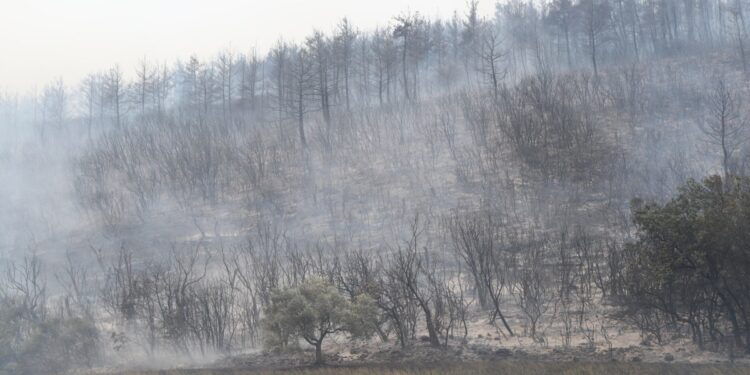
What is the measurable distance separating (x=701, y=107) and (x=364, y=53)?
88.9 feet

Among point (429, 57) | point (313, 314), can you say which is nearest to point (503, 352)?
point (313, 314)

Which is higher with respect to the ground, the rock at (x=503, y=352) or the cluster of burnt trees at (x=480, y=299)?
the cluster of burnt trees at (x=480, y=299)

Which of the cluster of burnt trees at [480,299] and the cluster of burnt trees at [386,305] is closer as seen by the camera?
the cluster of burnt trees at [480,299]

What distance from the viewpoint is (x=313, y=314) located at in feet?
53.8

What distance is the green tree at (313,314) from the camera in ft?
54.2

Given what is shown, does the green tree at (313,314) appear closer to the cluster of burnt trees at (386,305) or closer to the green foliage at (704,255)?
the cluster of burnt trees at (386,305)

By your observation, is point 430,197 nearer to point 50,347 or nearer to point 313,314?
point 313,314

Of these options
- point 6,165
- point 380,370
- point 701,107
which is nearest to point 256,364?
point 380,370

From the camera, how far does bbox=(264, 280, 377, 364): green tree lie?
16.5 metres

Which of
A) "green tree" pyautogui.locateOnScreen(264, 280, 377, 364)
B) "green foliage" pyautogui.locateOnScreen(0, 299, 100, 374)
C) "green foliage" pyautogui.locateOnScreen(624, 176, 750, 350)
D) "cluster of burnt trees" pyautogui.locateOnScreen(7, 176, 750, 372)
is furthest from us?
"green foliage" pyautogui.locateOnScreen(0, 299, 100, 374)

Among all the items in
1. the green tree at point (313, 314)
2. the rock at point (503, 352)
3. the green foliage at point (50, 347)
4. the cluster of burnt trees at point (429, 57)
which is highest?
the cluster of burnt trees at point (429, 57)

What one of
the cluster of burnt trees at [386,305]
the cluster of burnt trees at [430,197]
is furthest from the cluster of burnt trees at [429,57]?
the cluster of burnt trees at [386,305]

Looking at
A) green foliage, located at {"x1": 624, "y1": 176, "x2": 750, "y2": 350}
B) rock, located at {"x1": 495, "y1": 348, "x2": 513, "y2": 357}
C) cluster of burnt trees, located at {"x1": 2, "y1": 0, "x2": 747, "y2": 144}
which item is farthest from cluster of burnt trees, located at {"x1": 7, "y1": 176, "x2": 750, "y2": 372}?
cluster of burnt trees, located at {"x1": 2, "y1": 0, "x2": 747, "y2": 144}

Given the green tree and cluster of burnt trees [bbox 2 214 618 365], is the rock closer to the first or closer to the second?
cluster of burnt trees [bbox 2 214 618 365]
